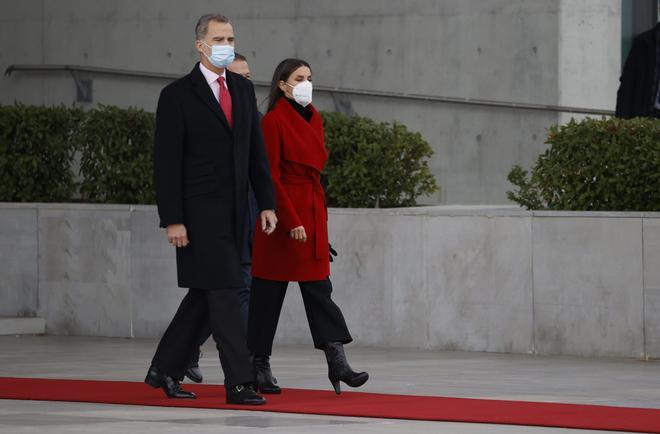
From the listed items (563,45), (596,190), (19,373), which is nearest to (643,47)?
(563,45)

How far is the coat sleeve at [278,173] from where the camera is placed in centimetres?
905

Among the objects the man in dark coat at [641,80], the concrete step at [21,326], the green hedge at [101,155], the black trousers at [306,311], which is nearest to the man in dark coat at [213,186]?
the black trousers at [306,311]

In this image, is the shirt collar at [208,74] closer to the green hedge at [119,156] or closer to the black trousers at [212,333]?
the black trousers at [212,333]

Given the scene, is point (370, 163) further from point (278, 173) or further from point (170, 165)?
point (170, 165)

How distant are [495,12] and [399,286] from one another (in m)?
3.70

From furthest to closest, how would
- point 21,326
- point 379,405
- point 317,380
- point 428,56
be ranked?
point 428,56
point 21,326
point 317,380
point 379,405

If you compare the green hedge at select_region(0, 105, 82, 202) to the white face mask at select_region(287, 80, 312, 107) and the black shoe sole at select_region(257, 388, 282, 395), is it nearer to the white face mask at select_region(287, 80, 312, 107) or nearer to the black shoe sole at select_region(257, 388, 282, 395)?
the white face mask at select_region(287, 80, 312, 107)

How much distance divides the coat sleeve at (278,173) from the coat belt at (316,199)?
0.22 ft

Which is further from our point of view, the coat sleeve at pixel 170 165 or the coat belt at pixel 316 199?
the coat belt at pixel 316 199

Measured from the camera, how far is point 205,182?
872cm

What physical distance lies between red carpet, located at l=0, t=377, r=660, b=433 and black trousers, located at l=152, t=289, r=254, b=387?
184 mm

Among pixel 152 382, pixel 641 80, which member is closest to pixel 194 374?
pixel 152 382

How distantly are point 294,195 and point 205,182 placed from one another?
0.63 meters

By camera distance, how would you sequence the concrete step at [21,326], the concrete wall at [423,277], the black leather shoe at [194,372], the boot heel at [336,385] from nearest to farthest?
the boot heel at [336,385]
the black leather shoe at [194,372]
the concrete wall at [423,277]
the concrete step at [21,326]
